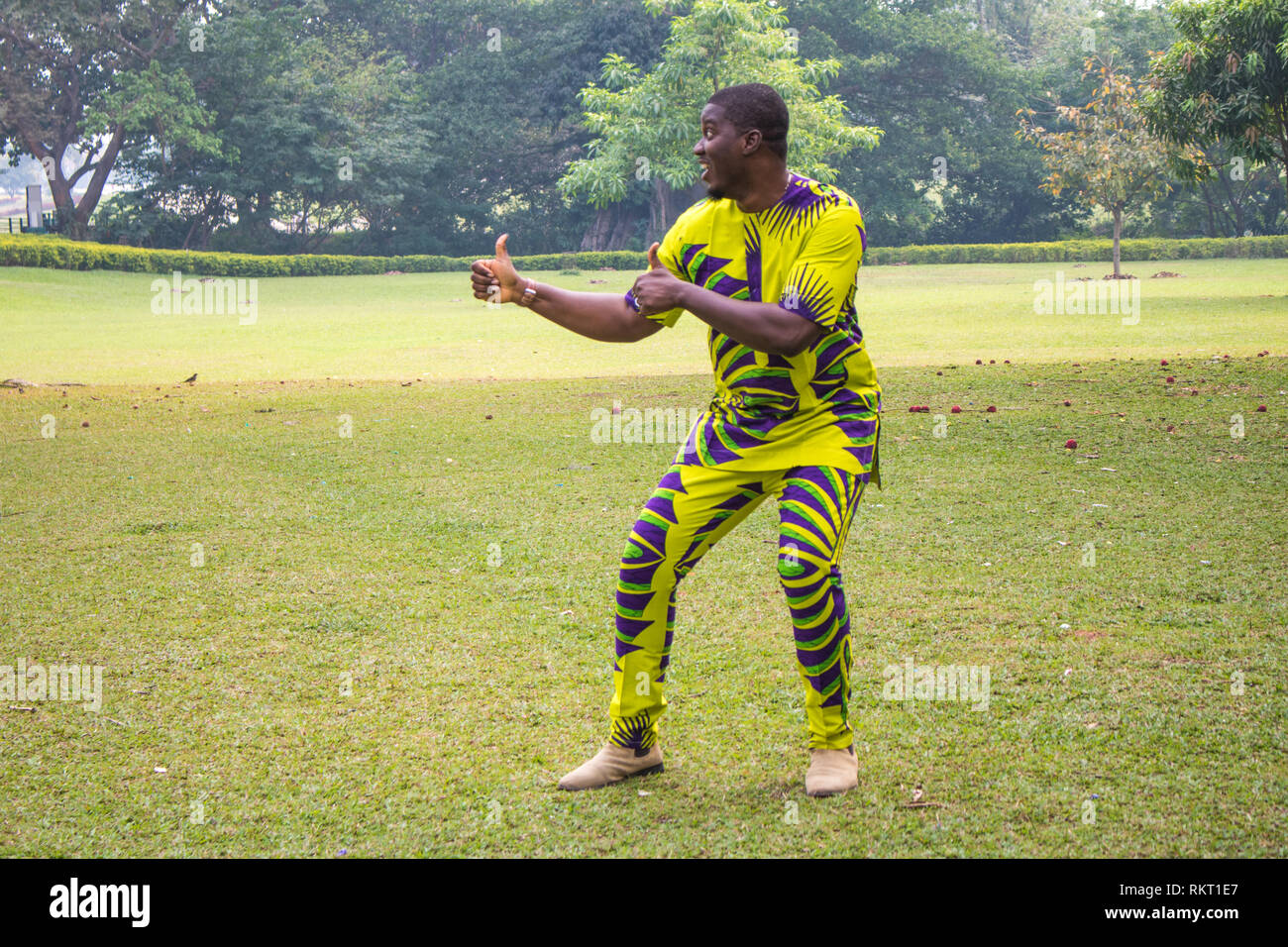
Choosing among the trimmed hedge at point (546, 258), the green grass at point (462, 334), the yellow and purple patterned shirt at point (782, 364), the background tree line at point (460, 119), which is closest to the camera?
the yellow and purple patterned shirt at point (782, 364)

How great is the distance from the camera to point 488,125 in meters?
55.0

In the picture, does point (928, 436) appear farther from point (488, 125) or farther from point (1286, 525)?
point (488, 125)

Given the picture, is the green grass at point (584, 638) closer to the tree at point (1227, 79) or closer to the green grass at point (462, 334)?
the green grass at point (462, 334)

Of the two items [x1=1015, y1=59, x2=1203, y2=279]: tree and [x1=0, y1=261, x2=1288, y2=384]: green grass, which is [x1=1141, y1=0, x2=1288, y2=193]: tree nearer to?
[x1=0, y1=261, x2=1288, y2=384]: green grass

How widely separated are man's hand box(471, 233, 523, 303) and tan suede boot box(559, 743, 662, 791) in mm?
1501

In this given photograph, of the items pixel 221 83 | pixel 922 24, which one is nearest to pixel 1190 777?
pixel 221 83

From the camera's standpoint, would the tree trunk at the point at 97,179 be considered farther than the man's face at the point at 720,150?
Yes

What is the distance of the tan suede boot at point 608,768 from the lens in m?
3.65

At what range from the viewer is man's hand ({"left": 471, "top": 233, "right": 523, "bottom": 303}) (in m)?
3.91

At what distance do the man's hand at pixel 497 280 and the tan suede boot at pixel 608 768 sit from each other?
150 cm

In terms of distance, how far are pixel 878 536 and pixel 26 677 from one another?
4287mm

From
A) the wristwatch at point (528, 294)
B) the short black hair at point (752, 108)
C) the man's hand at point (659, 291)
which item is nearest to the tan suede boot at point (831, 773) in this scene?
the man's hand at point (659, 291)

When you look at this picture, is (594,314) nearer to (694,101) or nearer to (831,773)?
(831,773)

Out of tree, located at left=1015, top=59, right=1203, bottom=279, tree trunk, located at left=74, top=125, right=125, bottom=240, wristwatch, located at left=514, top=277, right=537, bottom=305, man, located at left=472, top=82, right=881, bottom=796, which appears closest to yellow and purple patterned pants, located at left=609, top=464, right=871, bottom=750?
man, located at left=472, top=82, right=881, bottom=796
